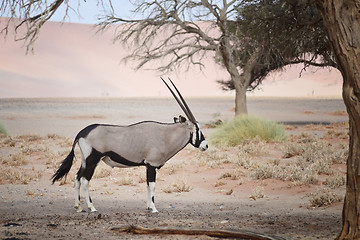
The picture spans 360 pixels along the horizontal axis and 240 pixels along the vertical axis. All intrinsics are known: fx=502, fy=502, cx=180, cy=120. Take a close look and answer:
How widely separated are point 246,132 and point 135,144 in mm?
12675

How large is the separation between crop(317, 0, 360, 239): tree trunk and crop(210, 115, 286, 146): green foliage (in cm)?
1330

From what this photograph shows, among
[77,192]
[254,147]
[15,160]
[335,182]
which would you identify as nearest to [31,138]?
[15,160]

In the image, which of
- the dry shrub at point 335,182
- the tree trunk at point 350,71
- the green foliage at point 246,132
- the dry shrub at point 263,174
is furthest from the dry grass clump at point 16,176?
the tree trunk at point 350,71

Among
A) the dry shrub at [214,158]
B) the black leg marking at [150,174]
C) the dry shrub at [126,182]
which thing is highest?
the black leg marking at [150,174]

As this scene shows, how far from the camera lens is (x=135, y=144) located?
7457mm

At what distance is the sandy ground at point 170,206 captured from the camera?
693 centimetres

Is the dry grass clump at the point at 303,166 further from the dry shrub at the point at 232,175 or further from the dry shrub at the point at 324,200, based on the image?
the dry shrub at the point at 324,200

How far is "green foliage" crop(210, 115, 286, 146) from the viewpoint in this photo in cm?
1947

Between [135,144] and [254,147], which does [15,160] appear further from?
[135,144]

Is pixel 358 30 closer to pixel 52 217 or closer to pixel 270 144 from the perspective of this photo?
pixel 52 217

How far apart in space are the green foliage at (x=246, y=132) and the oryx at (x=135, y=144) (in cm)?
1145

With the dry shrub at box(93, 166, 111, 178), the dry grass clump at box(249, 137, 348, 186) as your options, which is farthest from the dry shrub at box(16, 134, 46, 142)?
the dry grass clump at box(249, 137, 348, 186)

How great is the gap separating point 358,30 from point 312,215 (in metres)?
3.83

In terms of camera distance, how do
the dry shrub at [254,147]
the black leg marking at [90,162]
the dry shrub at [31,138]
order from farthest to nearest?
the dry shrub at [31,138]
the dry shrub at [254,147]
the black leg marking at [90,162]
